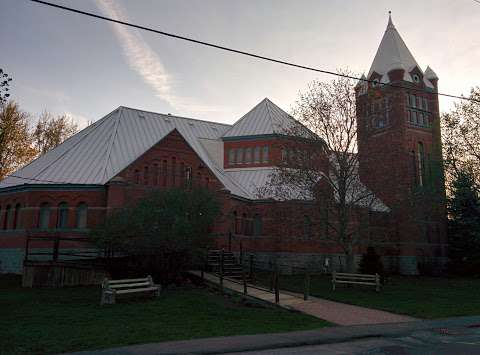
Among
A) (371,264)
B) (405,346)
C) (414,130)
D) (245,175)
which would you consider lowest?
(405,346)

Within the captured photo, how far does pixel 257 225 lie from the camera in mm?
32688

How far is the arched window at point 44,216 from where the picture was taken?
26.6m

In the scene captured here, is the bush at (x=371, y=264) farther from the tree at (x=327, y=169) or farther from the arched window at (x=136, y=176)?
the arched window at (x=136, y=176)

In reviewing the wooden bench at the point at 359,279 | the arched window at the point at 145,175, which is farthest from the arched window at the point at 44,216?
the wooden bench at the point at 359,279

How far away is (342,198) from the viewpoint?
23.1 m

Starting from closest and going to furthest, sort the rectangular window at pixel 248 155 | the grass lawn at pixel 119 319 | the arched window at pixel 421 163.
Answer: the grass lawn at pixel 119 319 < the rectangular window at pixel 248 155 < the arched window at pixel 421 163

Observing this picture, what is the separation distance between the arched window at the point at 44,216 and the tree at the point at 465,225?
31.5 meters

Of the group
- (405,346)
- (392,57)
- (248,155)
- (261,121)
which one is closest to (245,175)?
(248,155)

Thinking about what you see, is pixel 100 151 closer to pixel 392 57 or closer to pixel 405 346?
pixel 405 346

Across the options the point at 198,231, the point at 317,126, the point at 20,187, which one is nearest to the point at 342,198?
the point at 317,126

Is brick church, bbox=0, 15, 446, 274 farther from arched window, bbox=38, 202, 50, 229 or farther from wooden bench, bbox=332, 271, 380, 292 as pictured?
wooden bench, bbox=332, 271, 380, 292

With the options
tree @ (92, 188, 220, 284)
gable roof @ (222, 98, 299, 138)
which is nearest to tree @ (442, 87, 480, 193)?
gable roof @ (222, 98, 299, 138)

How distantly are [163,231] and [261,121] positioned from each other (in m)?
21.5

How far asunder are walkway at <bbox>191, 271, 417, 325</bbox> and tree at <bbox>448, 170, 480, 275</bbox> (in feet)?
75.1
